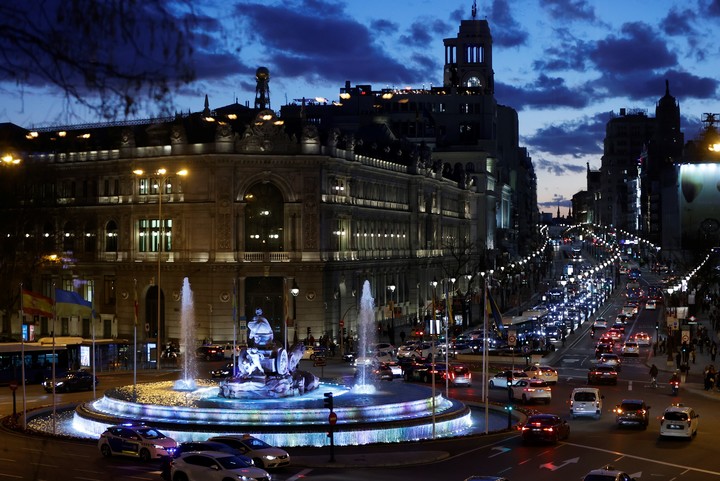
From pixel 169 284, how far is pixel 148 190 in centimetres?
870

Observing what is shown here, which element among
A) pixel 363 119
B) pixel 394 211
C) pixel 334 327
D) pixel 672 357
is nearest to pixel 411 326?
pixel 394 211

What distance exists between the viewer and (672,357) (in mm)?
84312

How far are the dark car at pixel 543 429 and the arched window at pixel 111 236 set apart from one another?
206ft

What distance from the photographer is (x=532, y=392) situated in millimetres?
59094

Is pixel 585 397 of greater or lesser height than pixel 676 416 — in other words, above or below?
above

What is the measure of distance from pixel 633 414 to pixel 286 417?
14509mm

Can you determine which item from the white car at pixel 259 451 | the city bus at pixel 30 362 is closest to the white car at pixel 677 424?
the white car at pixel 259 451

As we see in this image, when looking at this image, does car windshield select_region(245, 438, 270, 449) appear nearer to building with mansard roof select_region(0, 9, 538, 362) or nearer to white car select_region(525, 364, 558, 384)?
white car select_region(525, 364, 558, 384)

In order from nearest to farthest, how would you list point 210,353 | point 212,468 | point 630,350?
point 212,468 < point 210,353 < point 630,350

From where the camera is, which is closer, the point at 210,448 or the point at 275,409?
the point at 210,448

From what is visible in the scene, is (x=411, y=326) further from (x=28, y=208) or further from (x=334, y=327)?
(x=28, y=208)

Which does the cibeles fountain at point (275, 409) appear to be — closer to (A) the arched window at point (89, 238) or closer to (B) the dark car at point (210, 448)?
(B) the dark car at point (210, 448)

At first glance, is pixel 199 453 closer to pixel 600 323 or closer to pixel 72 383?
pixel 72 383

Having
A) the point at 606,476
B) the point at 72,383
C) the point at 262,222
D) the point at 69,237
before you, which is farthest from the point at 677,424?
the point at 69,237
